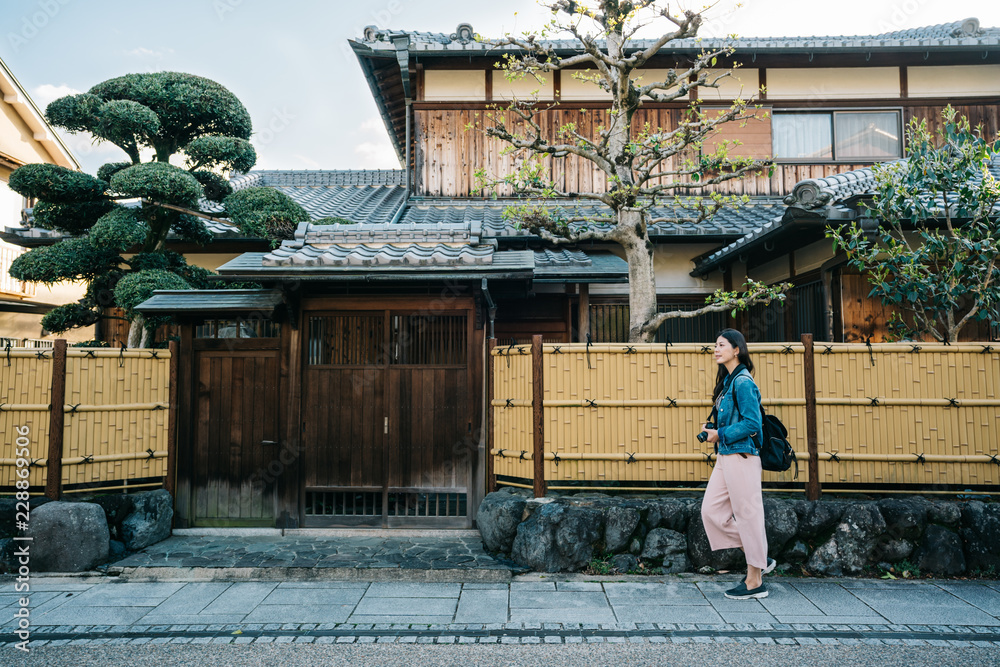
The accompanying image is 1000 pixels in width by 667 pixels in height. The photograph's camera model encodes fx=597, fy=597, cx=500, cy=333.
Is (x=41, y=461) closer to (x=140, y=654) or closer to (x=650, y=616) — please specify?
(x=140, y=654)

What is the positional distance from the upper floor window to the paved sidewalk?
327 inches

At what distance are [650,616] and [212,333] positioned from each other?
5.99 meters

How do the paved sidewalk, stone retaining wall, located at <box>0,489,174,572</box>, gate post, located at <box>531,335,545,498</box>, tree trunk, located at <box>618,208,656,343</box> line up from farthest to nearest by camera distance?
tree trunk, located at <box>618,208,656,343</box>
gate post, located at <box>531,335,545,498</box>
stone retaining wall, located at <box>0,489,174,572</box>
the paved sidewalk

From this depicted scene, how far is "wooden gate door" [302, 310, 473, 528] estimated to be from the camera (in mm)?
7105

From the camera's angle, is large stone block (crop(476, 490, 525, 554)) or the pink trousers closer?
the pink trousers

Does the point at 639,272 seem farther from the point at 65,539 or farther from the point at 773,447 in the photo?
the point at 65,539

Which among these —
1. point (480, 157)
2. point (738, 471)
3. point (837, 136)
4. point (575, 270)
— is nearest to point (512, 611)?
point (738, 471)

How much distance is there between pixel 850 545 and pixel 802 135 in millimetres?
8447

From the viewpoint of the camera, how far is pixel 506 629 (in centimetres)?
466

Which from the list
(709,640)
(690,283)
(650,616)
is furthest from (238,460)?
(690,283)

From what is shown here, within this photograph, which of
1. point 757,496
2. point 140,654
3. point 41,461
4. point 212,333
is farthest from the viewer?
point 212,333

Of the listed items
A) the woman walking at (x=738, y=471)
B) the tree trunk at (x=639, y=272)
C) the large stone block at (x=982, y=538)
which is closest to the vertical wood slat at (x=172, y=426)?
the tree trunk at (x=639, y=272)

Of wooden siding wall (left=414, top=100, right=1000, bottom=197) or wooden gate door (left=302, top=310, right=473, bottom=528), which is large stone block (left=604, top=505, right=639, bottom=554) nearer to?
wooden gate door (left=302, top=310, right=473, bottom=528)

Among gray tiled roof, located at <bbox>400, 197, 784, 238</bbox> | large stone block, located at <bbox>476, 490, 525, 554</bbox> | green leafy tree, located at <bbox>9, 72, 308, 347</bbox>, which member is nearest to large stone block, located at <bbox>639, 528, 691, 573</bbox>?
large stone block, located at <bbox>476, 490, 525, 554</bbox>
